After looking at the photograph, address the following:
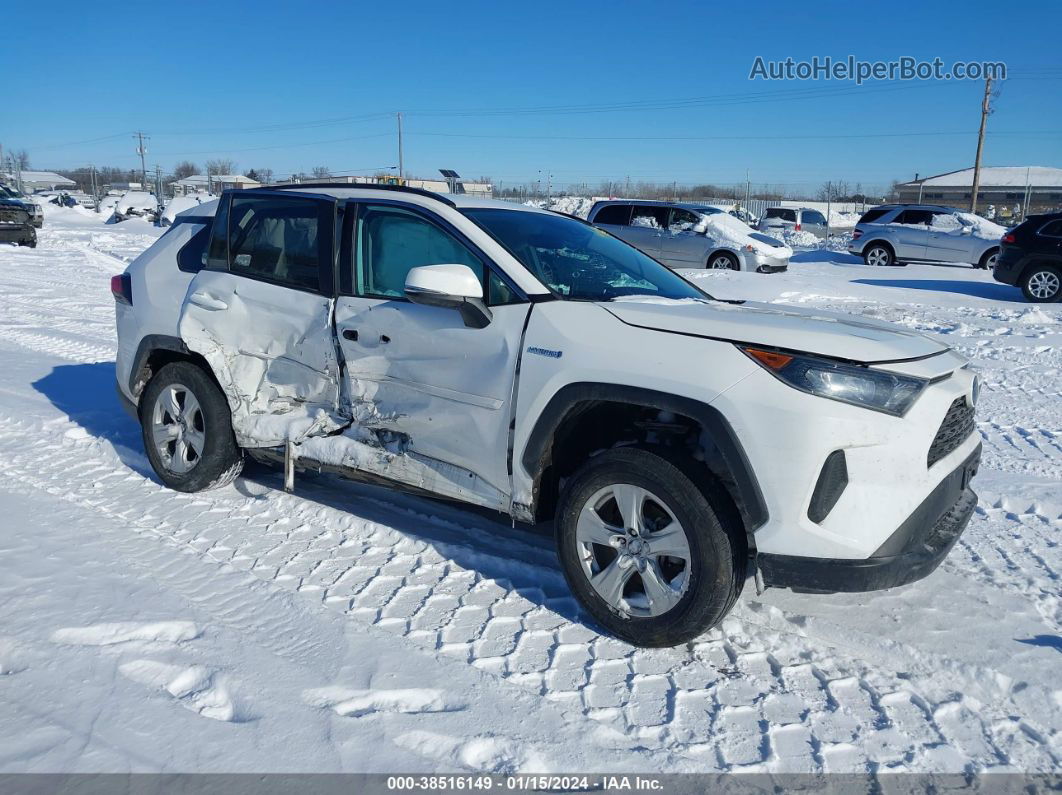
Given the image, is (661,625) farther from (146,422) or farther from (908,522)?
(146,422)

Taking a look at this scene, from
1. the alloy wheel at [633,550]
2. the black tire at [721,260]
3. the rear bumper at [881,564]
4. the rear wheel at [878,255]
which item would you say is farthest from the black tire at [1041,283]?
the alloy wheel at [633,550]

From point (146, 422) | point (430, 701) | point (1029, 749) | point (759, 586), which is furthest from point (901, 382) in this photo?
point (146, 422)

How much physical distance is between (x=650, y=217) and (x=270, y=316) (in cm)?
1435

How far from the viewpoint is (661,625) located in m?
3.16

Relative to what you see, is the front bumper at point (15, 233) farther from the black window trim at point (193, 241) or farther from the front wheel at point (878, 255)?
the front wheel at point (878, 255)

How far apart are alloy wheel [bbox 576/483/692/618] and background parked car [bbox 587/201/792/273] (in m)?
14.0

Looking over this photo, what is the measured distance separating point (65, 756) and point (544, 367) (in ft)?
6.92

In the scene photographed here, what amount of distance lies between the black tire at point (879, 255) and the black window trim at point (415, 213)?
18704 mm

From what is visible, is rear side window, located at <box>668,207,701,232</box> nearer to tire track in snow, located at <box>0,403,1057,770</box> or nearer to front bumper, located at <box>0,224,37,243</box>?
tire track in snow, located at <box>0,403,1057,770</box>

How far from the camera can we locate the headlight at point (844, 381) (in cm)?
288

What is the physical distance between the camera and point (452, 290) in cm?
338

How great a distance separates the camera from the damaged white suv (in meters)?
2.90

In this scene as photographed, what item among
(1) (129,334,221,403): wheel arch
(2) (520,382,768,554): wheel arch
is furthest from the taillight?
(2) (520,382,768,554): wheel arch

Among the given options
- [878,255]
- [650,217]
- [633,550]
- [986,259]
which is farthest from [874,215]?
[633,550]
